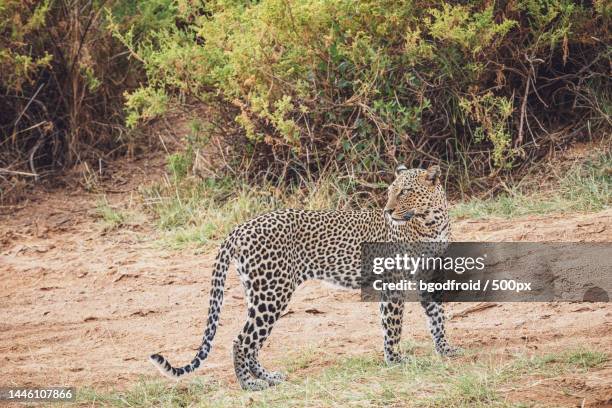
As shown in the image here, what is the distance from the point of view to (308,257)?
6.91 metres

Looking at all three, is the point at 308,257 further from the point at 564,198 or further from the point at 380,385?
the point at 564,198

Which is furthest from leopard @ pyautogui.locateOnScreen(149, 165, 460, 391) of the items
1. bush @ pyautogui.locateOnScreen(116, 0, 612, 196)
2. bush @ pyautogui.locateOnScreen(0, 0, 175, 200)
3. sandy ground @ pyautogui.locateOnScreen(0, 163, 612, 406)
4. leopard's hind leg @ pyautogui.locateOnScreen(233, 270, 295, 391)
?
bush @ pyautogui.locateOnScreen(0, 0, 175, 200)

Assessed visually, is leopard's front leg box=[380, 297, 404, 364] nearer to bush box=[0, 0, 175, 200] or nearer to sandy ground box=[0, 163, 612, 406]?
sandy ground box=[0, 163, 612, 406]

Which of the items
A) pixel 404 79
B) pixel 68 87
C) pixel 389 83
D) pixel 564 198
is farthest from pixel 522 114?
pixel 68 87

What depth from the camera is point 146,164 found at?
12.7m

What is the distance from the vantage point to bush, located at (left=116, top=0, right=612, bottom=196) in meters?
10.0

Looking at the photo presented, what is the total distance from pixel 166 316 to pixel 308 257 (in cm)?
218

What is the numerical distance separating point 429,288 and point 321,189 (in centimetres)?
342

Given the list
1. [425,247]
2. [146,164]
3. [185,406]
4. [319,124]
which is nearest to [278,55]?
[319,124]

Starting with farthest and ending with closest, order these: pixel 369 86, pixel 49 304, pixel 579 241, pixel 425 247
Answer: pixel 369 86 < pixel 49 304 < pixel 579 241 < pixel 425 247

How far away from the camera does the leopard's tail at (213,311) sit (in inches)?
247

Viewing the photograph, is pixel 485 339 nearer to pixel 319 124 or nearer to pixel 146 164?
pixel 319 124

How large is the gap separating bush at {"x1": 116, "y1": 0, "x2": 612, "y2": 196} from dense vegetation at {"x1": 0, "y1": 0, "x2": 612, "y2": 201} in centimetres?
2

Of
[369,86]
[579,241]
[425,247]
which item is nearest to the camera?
[425,247]
